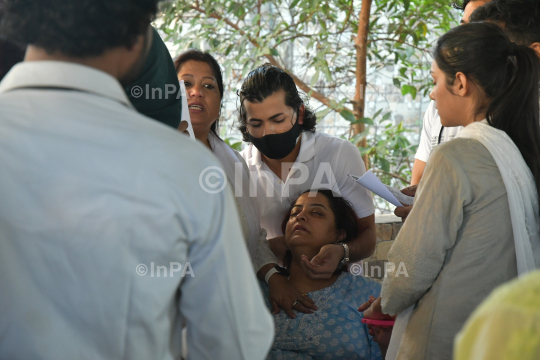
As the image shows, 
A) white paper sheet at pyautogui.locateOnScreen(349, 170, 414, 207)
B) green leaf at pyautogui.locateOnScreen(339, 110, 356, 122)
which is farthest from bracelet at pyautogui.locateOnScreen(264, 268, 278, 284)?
green leaf at pyautogui.locateOnScreen(339, 110, 356, 122)

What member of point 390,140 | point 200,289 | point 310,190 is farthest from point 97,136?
point 390,140

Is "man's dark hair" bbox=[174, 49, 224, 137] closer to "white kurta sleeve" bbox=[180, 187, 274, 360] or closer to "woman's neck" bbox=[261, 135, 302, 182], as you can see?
"woman's neck" bbox=[261, 135, 302, 182]

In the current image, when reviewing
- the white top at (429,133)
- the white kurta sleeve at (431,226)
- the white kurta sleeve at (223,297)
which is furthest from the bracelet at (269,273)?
the white kurta sleeve at (223,297)

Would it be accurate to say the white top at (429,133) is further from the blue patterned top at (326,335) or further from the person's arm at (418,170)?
the blue patterned top at (326,335)

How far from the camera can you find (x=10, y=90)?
853 millimetres

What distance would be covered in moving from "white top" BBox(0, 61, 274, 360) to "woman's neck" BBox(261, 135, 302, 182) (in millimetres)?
1592

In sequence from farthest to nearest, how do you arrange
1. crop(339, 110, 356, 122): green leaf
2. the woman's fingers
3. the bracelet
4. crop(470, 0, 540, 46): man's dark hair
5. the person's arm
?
crop(339, 110, 356, 122): green leaf, the person's arm, the bracelet, the woman's fingers, crop(470, 0, 540, 46): man's dark hair

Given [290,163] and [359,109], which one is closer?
[290,163]

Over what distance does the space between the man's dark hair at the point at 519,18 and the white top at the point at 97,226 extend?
1.57 m

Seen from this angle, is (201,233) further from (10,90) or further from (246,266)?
(10,90)

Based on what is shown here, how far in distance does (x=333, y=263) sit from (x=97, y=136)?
1.52m

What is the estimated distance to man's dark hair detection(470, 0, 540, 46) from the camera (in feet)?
6.43

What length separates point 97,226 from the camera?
0.82 meters

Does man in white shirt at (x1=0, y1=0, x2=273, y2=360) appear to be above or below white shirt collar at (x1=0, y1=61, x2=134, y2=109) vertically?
below
